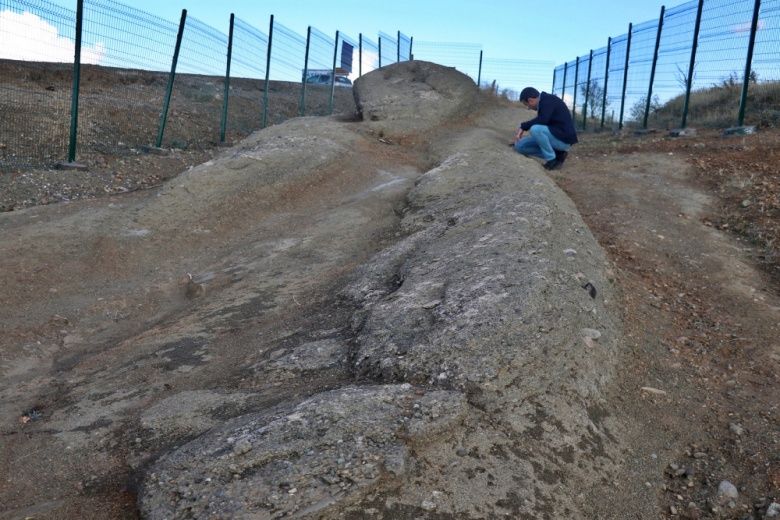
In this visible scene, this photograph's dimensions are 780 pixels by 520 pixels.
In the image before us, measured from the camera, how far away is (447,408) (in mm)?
2314

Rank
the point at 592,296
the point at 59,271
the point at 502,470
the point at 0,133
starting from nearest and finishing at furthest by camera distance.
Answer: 1. the point at 502,470
2. the point at 592,296
3. the point at 59,271
4. the point at 0,133

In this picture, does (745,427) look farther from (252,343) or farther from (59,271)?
(59,271)

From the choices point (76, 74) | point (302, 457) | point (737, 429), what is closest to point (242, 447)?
point (302, 457)

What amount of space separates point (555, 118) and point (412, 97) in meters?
2.49

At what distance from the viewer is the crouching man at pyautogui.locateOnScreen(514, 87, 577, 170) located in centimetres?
691

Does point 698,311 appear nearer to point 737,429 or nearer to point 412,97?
point 737,429

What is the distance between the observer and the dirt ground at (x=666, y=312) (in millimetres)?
2426

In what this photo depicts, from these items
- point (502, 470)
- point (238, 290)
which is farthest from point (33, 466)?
point (238, 290)

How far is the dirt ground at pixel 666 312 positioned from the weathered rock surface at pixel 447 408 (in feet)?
0.63

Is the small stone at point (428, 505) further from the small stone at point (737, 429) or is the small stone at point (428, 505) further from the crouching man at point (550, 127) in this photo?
the crouching man at point (550, 127)

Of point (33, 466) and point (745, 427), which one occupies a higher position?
point (745, 427)

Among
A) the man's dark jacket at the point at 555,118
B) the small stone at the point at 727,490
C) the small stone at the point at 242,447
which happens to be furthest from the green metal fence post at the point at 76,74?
the small stone at the point at 727,490

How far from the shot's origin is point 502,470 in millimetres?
2135

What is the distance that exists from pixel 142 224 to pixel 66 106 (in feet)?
A: 17.5
